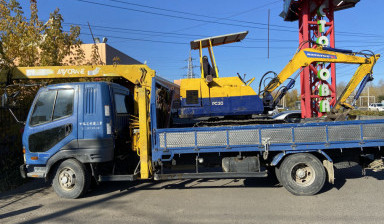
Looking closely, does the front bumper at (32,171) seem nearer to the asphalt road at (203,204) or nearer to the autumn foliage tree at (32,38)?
the asphalt road at (203,204)

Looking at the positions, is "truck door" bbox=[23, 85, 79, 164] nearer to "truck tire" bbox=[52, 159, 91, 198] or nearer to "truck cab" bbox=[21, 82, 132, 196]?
"truck cab" bbox=[21, 82, 132, 196]

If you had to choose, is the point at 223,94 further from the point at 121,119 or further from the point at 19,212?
the point at 19,212

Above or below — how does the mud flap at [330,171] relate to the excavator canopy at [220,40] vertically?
below

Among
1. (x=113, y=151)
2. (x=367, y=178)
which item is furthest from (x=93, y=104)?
(x=367, y=178)

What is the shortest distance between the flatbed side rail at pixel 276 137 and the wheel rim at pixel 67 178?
6.23ft

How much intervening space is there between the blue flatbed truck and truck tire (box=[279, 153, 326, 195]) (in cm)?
2

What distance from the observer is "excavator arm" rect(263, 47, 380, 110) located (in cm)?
674

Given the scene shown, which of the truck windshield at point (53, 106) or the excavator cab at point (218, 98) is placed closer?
the truck windshield at point (53, 106)

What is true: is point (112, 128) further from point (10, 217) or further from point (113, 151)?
point (10, 217)

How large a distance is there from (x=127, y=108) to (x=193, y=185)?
250 centimetres

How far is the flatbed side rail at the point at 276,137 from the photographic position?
16.8ft

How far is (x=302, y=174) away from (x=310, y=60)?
3.05 m

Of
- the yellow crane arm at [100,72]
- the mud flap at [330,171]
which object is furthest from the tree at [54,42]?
the mud flap at [330,171]

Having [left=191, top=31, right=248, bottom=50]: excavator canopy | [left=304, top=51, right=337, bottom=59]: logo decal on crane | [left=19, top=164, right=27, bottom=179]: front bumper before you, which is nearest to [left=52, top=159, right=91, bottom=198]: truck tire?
[left=19, top=164, right=27, bottom=179]: front bumper
